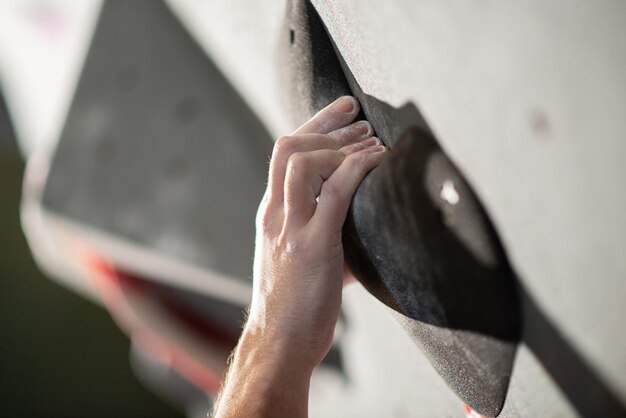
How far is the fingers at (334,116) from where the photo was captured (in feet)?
1.76

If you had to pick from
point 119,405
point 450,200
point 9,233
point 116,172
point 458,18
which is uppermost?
point 458,18

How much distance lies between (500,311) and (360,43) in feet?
0.71

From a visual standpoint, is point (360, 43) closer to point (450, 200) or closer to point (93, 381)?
point (450, 200)

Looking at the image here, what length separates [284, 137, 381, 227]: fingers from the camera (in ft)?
1.62

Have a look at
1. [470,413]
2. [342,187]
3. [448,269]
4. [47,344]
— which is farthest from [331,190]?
[47,344]

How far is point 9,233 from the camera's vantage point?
1.79 m

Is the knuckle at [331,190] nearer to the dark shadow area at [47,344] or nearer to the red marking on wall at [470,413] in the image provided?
the red marking on wall at [470,413]

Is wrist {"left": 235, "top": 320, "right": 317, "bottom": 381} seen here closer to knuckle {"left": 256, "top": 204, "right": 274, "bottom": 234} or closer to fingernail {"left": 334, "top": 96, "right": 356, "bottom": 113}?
knuckle {"left": 256, "top": 204, "right": 274, "bottom": 234}

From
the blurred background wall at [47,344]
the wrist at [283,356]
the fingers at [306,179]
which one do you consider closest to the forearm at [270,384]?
the wrist at [283,356]

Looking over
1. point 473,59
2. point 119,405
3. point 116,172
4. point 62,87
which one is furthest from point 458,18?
point 119,405

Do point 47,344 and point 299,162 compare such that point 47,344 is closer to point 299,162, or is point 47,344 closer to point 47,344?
point 47,344

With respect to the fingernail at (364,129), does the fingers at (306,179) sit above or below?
above

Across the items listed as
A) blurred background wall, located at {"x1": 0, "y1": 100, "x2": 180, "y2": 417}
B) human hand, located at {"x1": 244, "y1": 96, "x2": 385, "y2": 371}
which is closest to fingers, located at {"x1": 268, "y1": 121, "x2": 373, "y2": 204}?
human hand, located at {"x1": 244, "y1": 96, "x2": 385, "y2": 371}

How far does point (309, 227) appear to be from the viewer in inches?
19.7
